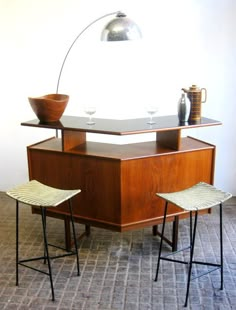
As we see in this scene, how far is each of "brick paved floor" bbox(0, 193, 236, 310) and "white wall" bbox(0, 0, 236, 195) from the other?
131 cm

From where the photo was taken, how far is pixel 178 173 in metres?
3.00

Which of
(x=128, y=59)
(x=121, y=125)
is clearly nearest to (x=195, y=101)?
(x=121, y=125)

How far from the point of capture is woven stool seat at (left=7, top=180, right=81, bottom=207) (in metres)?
2.51

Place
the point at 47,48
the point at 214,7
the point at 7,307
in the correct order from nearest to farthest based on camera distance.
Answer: the point at 7,307
the point at 214,7
the point at 47,48

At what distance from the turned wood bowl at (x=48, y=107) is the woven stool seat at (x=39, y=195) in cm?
57

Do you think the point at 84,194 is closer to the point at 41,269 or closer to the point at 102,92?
the point at 41,269

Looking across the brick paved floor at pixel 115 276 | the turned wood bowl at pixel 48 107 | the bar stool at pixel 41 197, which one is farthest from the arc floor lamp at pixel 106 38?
the brick paved floor at pixel 115 276

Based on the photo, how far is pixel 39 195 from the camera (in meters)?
2.64

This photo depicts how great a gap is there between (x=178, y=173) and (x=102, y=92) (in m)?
1.62

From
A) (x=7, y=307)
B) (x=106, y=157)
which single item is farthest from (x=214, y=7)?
(x=7, y=307)

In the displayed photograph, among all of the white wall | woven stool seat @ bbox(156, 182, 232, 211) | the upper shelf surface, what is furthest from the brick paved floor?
the white wall

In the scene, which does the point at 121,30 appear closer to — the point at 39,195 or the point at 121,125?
the point at 121,125

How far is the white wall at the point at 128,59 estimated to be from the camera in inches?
154

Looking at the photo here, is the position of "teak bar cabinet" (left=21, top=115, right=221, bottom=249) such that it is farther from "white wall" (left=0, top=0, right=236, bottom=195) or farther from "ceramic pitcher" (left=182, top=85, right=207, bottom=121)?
"white wall" (left=0, top=0, right=236, bottom=195)
